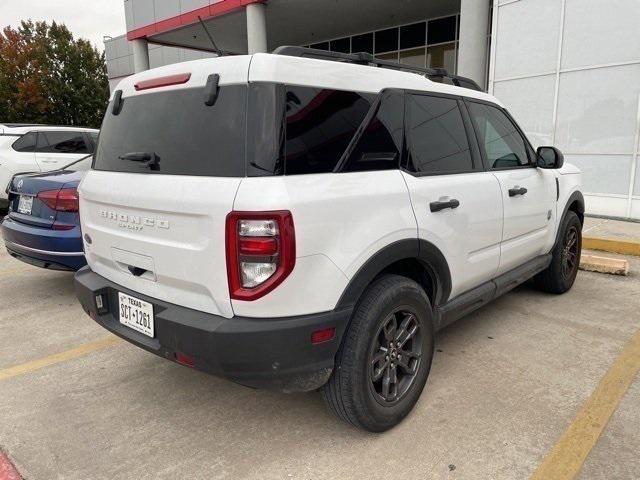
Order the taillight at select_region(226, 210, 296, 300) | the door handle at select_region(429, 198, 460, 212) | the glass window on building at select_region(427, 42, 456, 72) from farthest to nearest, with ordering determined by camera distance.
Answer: the glass window on building at select_region(427, 42, 456, 72) < the door handle at select_region(429, 198, 460, 212) < the taillight at select_region(226, 210, 296, 300)

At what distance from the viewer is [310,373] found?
219 centimetres

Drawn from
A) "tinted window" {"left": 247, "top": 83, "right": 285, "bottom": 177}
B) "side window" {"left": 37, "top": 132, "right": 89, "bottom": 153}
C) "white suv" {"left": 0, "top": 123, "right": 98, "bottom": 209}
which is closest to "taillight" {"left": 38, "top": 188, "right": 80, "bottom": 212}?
"tinted window" {"left": 247, "top": 83, "right": 285, "bottom": 177}

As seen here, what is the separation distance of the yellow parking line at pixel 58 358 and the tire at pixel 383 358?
2150 millimetres

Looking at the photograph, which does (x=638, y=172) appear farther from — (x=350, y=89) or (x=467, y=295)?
(x=350, y=89)

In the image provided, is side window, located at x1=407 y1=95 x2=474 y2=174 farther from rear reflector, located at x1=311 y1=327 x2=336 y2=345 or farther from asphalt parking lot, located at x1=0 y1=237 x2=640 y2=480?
asphalt parking lot, located at x1=0 y1=237 x2=640 y2=480

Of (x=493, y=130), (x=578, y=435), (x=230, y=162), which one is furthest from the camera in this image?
(x=493, y=130)

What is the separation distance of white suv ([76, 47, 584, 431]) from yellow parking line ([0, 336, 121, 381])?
983 millimetres

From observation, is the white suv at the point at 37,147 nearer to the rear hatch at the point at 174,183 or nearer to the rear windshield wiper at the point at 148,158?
the rear hatch at the point at 174,183

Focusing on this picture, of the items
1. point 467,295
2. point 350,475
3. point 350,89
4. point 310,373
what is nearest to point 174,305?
point 310,373

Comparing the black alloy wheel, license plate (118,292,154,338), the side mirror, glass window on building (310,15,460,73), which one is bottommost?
the black alloy wheel

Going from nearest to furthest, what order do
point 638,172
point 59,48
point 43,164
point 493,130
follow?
point 493,130 → point 638,172 → point 43,164 → point 59,48

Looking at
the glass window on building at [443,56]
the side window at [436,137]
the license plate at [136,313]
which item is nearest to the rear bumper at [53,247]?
the license plate at [136,313]

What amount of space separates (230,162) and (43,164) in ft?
27.4

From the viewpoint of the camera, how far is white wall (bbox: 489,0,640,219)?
7867 millimetres
